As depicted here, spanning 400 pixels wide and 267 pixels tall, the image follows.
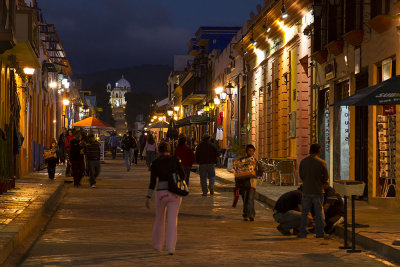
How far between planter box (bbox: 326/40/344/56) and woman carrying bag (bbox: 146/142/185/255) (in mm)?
10919

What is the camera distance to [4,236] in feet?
34.9

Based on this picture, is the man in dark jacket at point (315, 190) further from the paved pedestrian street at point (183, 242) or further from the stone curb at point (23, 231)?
the stone curb at point (23, 231)

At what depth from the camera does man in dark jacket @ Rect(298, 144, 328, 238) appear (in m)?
12.3

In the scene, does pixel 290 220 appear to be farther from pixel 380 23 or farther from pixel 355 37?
pixel 355 37

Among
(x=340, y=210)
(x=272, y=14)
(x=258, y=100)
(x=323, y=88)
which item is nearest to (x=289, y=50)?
(x=272, y=14)

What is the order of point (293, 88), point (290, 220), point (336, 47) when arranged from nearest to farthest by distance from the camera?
1. point (290, 220)
2. point (336, 47)
3. point (293, 88)

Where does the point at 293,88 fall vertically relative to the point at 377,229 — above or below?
above

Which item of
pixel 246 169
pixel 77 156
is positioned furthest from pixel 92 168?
pixel 246 169

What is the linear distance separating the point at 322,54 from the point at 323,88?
1.26 m

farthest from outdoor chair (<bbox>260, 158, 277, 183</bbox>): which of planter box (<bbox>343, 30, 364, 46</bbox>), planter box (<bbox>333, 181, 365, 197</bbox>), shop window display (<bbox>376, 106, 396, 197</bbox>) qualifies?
planter box (<bbox>333, 181, 365, 197</bbox>)

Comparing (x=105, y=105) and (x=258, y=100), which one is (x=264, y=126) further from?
(x=105, y=105)

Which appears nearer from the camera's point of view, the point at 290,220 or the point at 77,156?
the point at 290,220

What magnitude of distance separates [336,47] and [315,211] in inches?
364

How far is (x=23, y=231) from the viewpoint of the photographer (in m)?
11.7
